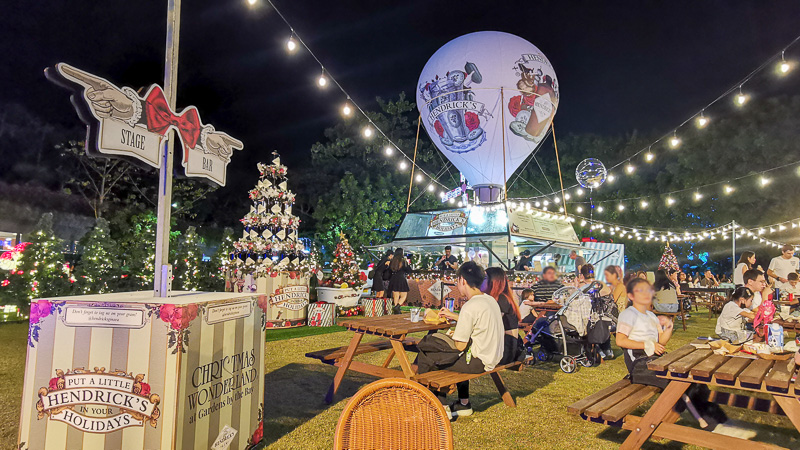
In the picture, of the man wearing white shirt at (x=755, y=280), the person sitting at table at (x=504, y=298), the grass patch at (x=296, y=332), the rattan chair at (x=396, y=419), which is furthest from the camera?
the grass patch at (x=296, y=332)

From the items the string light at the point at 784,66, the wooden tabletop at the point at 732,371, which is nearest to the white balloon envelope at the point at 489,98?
the string light at the point at 784,66

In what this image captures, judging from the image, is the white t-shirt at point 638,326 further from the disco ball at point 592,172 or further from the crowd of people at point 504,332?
the disco ball at point 592,172

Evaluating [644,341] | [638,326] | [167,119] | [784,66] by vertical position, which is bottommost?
[644,341]

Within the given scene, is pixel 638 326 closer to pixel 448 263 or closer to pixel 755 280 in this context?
pixel 755 280

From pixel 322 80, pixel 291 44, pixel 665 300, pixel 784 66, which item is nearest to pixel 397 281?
pixel 322 80

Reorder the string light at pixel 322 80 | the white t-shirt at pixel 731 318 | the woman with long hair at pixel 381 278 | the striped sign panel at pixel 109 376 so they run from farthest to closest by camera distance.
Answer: the woman with long hair at pixel 381 278 → the string light at pixel 322 80 → the white t-shirt at pixel 731 318 → the striped sign panel at pixel 109 376

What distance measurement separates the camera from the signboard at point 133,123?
307 centimetres

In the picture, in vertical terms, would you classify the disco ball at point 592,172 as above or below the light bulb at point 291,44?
below

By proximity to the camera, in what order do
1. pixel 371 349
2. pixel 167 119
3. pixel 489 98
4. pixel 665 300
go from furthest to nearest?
pixel 489 98 → pixel 665 300 → pixel 371 349 → pixel 167 119

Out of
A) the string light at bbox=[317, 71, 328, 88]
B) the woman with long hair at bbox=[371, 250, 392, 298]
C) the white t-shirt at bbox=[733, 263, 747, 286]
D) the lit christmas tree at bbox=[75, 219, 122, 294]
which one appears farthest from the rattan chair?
the lit christmas tree at bbox=[75, 219, 122, 294]

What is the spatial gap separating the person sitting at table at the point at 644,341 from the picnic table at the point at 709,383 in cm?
48

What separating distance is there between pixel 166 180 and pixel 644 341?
→ 4.31 metres

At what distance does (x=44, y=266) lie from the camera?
10711 millimetres

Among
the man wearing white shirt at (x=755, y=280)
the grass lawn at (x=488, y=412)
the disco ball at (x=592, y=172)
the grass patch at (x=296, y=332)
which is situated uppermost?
the disco ball at (x=592, y=172)
